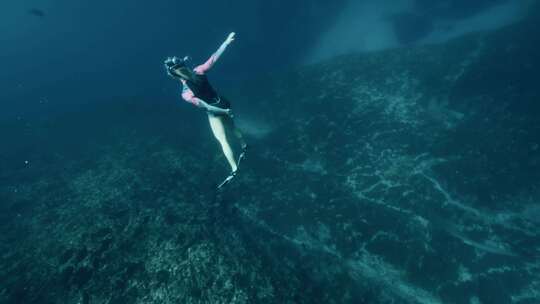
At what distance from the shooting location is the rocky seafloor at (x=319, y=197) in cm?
1969

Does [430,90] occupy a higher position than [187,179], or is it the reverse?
[430,90]

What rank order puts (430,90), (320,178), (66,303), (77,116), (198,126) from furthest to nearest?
(77,116) < (198,126) < (430,90) < (320,178) < (66,303)

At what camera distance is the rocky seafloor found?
1969 centimetres

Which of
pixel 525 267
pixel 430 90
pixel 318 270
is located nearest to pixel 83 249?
pixel 318 270

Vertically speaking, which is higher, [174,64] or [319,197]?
[319,197]

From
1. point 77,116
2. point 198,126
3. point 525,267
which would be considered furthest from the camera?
point 77,116

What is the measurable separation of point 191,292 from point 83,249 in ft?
26.3

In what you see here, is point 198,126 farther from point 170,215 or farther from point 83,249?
point 83,249

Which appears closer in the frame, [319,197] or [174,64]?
[174,64]

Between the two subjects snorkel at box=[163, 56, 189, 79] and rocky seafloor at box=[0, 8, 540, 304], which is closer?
snorkel at box=[163, 56, 189, 79]

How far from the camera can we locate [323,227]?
93.7 feet

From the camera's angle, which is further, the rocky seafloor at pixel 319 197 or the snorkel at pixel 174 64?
the rocky seafloor at pixel 319 197

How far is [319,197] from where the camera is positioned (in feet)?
103

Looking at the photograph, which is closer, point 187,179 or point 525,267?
point 525,267
